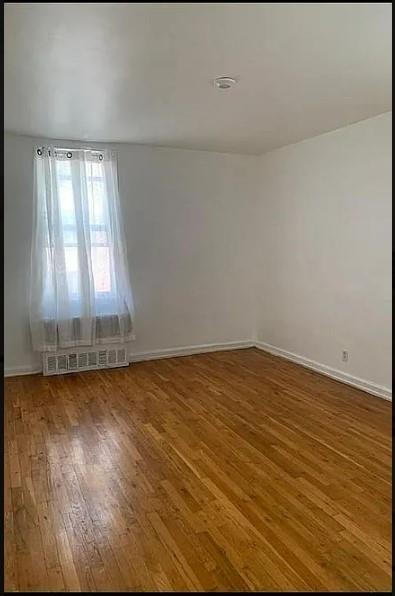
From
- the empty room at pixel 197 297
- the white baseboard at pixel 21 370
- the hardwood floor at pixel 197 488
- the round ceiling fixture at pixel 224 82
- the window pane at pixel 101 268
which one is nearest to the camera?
the hardwood floor at pixel 197 488

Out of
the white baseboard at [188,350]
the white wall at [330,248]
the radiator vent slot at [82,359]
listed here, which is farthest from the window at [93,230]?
the white wall at [330,248]

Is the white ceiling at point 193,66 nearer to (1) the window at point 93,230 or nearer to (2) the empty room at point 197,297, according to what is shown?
(2) the empty room at point 197,297

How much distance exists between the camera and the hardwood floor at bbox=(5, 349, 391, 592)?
6.02 feet

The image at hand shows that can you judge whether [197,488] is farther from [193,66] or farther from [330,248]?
[330,248]

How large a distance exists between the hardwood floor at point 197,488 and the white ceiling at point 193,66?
7.82ft

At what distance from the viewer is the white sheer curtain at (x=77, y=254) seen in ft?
14.7

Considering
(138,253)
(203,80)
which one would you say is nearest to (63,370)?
(138,253)

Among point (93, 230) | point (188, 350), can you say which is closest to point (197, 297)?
point (188, 350)

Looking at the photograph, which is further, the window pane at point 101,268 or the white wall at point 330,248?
the window pane at point 101,268

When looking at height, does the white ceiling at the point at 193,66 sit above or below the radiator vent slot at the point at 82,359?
above

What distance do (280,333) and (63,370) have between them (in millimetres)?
2501

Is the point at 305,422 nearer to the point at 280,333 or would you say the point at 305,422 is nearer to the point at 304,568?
the point at 304,568

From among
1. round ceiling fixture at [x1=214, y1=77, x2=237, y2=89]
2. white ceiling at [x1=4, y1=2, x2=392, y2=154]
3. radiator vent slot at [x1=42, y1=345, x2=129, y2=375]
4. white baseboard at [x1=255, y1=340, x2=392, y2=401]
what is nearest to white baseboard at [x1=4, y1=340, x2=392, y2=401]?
white baseboard at [x1=255, y1=340, x2=392, y2=401]

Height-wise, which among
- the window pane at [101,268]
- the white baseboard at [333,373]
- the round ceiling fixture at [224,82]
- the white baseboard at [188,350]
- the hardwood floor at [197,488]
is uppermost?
the round ceiling fixture at [224,82]
